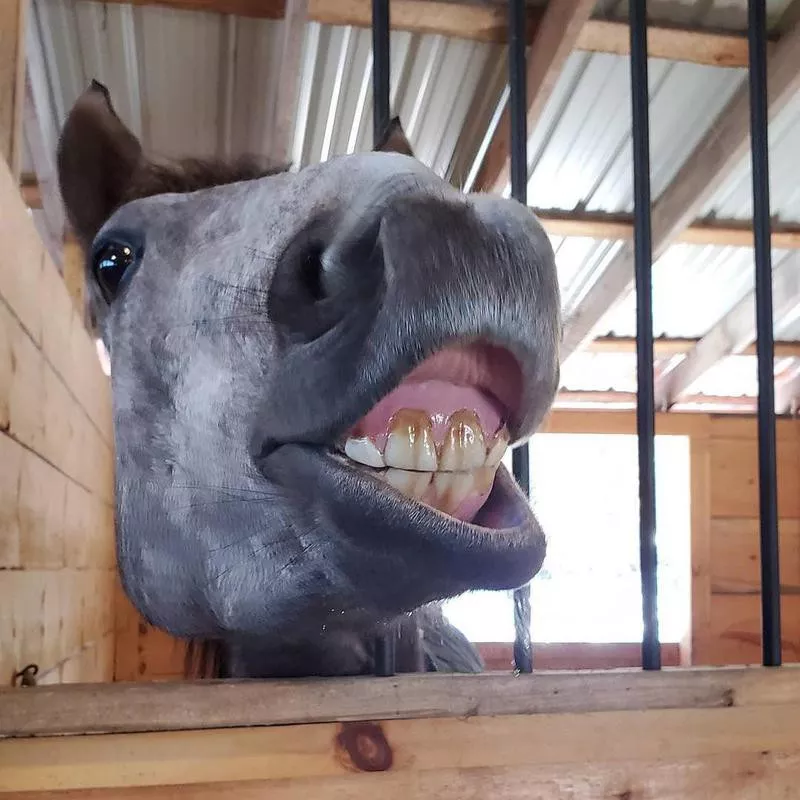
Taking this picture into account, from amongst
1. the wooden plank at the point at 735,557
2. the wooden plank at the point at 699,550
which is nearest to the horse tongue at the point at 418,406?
the wooden plank at the point at 699,550

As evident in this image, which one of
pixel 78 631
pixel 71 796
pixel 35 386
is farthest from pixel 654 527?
pixel 78 631

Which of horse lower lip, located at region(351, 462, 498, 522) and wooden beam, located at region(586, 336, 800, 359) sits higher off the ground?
wooden beam, located at region(586, 336, 800, 359)

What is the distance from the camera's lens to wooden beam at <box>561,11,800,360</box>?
6.53 feet

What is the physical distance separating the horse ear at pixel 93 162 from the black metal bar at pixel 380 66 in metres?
0.31

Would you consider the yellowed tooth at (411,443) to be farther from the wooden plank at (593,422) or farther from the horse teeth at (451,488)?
the wooden plank at (593,422)

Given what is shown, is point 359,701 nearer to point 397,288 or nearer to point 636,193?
point 397,288

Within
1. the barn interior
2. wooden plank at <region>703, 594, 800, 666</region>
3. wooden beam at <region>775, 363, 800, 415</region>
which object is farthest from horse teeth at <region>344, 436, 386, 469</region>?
wooden beam at <region>775, 363, 800, 415</region>

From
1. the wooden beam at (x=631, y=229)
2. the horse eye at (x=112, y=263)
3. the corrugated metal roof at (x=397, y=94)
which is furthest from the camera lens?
the wooden beam at (x=631, y=229)

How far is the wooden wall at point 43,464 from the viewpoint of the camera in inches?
35.9

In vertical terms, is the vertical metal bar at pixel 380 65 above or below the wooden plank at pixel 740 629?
above

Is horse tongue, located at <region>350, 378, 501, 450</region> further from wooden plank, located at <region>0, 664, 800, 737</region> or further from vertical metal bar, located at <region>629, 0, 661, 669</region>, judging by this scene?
vertical metal bar, located at <region>629, 0, 661, 669</region>

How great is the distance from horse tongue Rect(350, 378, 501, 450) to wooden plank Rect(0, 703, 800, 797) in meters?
0.28

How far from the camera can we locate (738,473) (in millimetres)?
3914

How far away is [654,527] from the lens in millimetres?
896
